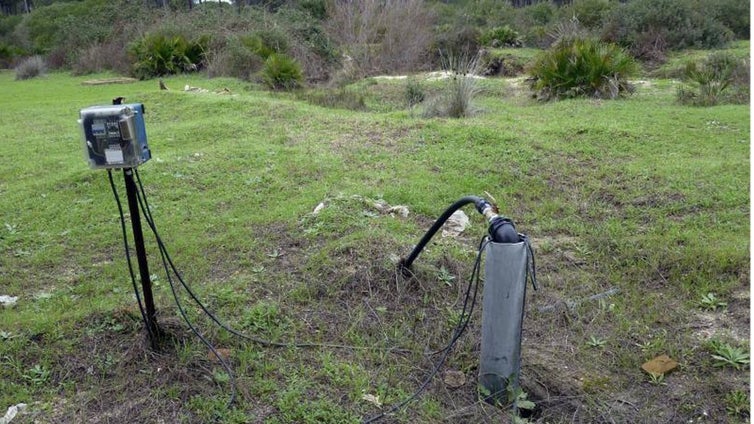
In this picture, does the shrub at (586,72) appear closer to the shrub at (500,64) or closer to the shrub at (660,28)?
the shrub at (500,64)

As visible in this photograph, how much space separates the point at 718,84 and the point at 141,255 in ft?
28.5

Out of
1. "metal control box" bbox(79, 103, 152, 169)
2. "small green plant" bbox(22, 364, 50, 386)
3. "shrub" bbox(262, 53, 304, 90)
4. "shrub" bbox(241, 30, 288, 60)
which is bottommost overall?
"small green plant" bbox(22, 364, 50, 386)

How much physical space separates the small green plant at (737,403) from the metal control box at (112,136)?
2.57 m

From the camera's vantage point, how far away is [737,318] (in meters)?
3.38

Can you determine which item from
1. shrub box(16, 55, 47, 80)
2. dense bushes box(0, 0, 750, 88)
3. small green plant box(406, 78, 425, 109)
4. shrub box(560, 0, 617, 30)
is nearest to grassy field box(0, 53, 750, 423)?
small green plant box(406, 78, 425, 109)

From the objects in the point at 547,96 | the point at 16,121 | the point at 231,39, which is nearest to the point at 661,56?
the point at 547,96

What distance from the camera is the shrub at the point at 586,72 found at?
989 cm

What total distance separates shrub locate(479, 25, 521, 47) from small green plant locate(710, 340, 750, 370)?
16.5 meters

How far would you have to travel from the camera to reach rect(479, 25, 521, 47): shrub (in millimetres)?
18672

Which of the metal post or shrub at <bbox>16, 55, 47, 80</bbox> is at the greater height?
shrub at <bbox>16, 55, 47, 80</bbox>

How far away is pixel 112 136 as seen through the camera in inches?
105

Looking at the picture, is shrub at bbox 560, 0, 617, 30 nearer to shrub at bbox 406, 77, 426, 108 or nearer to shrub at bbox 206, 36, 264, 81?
shrub at bbox 406, 77, 426, 108

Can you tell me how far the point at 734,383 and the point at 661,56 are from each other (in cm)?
1375

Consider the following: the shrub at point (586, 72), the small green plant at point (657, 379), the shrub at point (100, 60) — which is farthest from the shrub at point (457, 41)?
the small green plant at point (657, 379)
